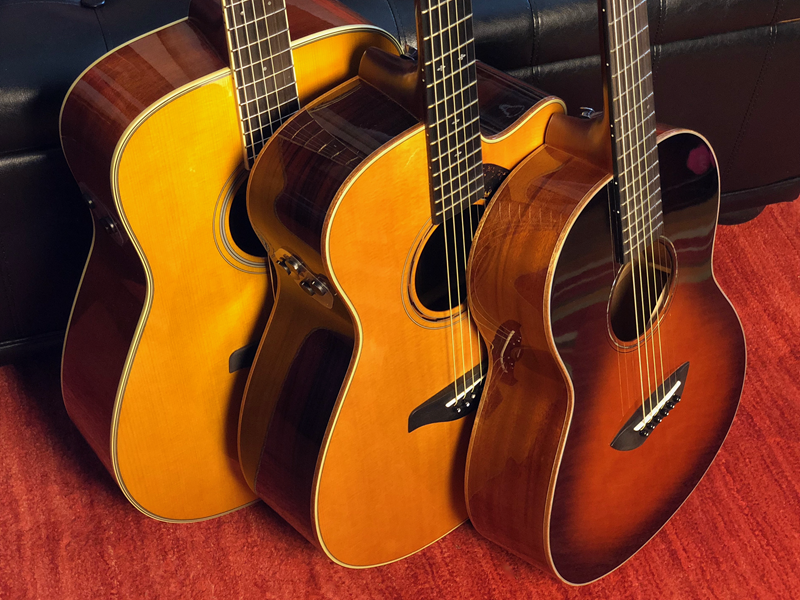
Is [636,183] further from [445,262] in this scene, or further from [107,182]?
[107,182]

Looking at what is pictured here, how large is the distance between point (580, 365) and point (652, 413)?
7.6 inches

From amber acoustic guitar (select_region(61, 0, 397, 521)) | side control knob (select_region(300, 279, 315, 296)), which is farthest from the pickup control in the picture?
amber acoustic guitar (select_region(61, 0, 397, 521))

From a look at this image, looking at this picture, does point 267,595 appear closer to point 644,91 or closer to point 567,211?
point 567,211

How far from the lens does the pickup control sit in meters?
1.00

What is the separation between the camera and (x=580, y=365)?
1.02 meters

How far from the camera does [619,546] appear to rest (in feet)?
3.92

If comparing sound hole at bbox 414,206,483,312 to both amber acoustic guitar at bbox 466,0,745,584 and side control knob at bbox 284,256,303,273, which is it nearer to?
amber acoustic guitar at bbox 466,0,745,584

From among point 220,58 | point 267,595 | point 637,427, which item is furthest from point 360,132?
point 267,595

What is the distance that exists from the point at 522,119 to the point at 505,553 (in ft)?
2.15

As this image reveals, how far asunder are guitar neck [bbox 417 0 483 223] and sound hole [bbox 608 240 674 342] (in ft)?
0.76

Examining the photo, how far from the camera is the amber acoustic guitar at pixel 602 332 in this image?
3.20ft

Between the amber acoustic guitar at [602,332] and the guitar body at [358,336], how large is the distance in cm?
6

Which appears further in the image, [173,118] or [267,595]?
[267,595]

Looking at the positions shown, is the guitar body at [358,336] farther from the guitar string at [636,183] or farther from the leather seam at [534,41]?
the leather seam at [534,41]
